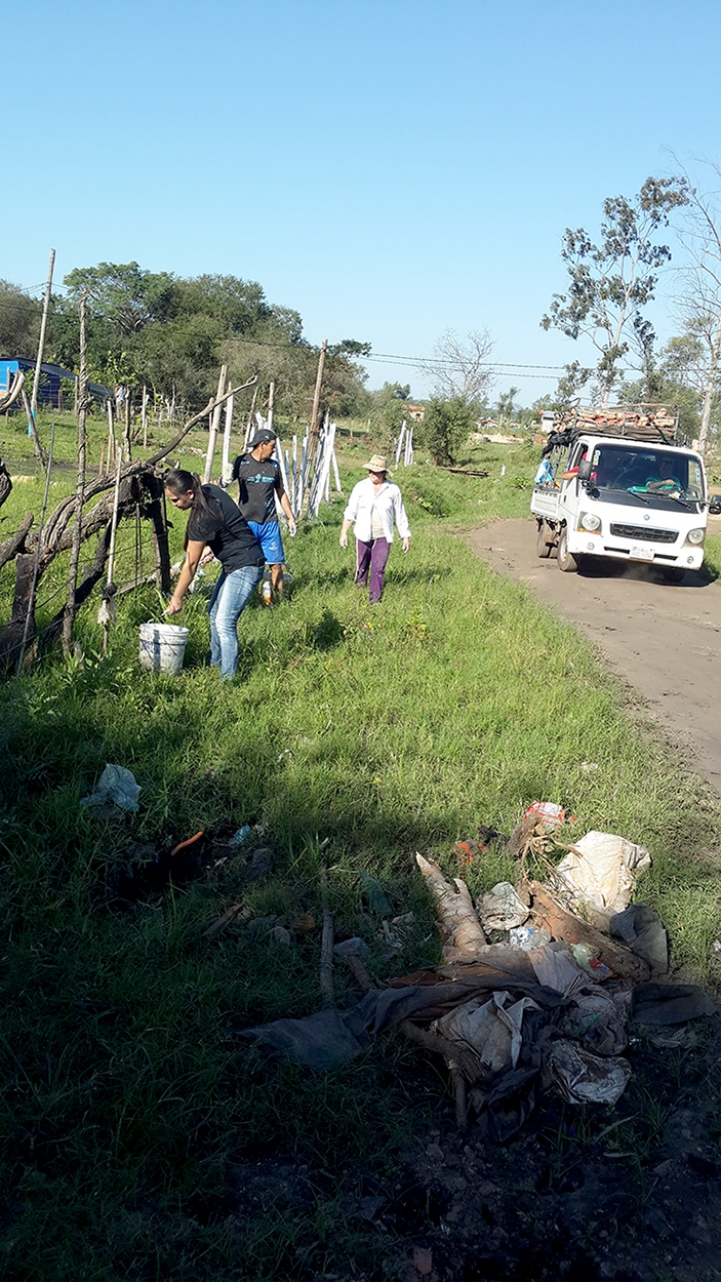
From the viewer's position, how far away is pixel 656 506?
43.8 ft

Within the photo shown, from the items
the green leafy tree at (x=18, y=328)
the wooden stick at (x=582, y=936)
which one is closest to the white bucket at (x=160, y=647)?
the wooden stick at (x=582, y=936)

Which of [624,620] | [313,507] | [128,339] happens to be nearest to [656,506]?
[624,620]

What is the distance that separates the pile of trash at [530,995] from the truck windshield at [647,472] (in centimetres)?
960

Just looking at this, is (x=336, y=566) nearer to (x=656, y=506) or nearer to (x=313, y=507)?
(x=656, y=506)

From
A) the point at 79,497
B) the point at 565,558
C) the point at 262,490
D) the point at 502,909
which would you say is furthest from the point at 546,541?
the point at 502,909

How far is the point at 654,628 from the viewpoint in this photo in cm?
1108

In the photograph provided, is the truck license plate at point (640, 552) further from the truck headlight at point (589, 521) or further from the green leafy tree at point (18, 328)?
the green leafy tree at point (18, 328)

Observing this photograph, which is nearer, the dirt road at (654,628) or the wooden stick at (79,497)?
the wooden stick at (79,497)

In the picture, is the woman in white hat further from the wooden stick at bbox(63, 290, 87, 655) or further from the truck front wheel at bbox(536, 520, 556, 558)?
the truck front wheel at bbox(536, 520, 556, 558)

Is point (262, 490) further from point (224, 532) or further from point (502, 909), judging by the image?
point (502, 909)

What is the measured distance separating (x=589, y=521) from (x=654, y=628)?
2.81 meters

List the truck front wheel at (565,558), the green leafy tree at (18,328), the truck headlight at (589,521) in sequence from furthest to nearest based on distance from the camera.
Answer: the green leafy tree at (18,328) → the truck front wheel at (565,558) → the truck headlight at (589,521)

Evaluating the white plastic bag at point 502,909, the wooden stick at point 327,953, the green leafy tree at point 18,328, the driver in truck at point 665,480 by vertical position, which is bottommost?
the wooden stick at point 327,953

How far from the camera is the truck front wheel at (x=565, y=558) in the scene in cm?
1423
